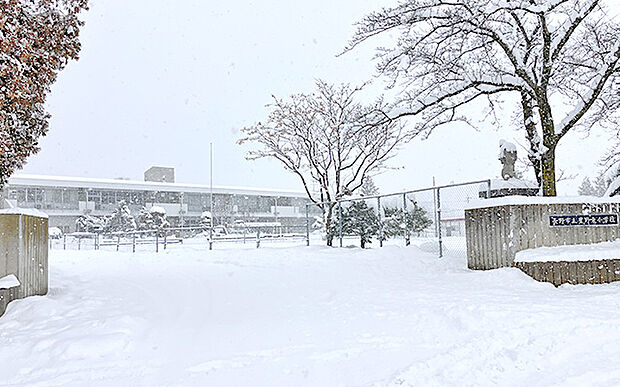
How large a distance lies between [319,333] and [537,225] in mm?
5043

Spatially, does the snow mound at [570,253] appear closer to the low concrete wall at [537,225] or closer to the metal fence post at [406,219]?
the low concrete wall at [537,225]

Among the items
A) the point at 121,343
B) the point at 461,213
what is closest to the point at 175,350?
the point at 121,343

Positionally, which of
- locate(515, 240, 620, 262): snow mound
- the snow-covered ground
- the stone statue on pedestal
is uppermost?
the stone statue on pedestal

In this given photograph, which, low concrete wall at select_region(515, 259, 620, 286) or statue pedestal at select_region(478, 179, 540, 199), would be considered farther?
statue pedestal at select_region(478, 179, 540, 199)

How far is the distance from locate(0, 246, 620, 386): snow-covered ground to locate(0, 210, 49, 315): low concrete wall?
0.29 m

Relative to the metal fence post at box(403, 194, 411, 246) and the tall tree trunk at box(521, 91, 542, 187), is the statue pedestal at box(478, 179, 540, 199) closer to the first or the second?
the tall tree trunk at box(521, 91, 542, 187)

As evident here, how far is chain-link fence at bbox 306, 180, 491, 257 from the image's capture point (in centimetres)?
1124

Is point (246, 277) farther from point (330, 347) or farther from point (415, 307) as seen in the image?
point (330, 347)

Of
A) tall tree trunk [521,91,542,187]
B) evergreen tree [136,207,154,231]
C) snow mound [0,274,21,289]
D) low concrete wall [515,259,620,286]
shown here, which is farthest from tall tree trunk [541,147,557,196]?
evergreen tree [136,207,154,231]

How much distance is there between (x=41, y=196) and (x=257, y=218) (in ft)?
60.2

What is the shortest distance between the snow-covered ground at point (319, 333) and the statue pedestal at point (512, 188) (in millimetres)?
2007

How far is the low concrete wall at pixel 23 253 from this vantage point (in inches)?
240

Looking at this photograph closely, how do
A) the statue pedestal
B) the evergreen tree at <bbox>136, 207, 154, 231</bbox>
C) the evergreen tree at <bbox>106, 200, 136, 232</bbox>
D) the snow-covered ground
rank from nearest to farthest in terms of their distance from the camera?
1. the snow-covered ground
2. the statue pedestal
3. the evergreen tree at <bbox>136, 207, 154, 231</bbox>
4. the evergreen tree at <bbox>106, 200, 136, 232</bbox>

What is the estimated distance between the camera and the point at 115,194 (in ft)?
137
